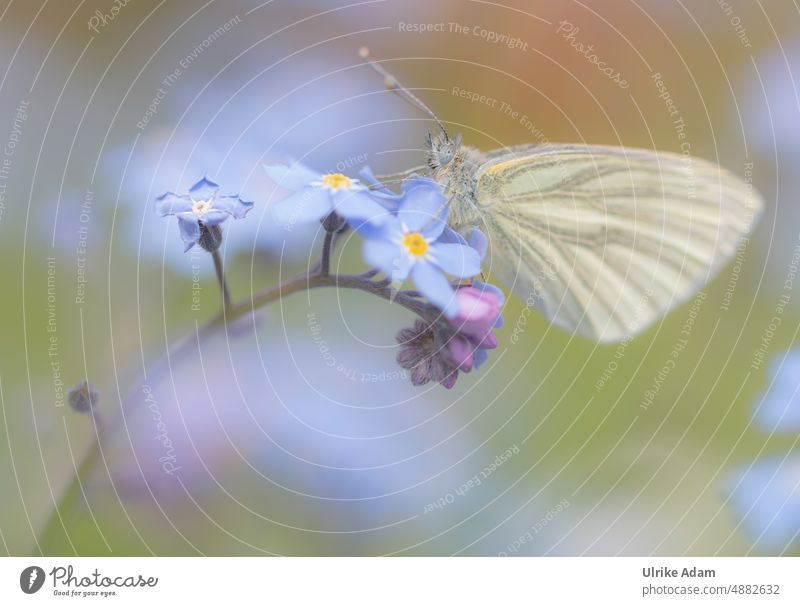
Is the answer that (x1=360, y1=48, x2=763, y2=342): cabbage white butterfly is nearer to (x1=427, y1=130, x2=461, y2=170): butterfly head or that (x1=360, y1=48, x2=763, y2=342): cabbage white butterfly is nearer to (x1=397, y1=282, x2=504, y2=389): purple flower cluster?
(x1=427, y1=130, x2=461, y2=170): butterfly head

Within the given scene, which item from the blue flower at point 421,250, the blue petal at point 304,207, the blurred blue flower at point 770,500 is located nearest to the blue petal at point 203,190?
the blue petal at point 304,207

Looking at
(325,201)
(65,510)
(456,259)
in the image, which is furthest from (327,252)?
→ (65,510)

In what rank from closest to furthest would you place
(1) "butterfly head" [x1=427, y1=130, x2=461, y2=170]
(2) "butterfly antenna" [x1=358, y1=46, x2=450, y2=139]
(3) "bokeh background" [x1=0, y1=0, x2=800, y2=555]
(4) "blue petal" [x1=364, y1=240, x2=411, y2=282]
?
1. (4) "blue petal" [x1=364, y1=240, x2=411, y2=282]
2. (1) "butterfly head" [x1=427, y1=130, x2=461, y2=170]
3. (3) "bokeh background" [x1=0, y1=0, x2=800, y2=555]
4. (2) "butterfly antenna" [x1=358, y1=46, x2=450, y2=139]

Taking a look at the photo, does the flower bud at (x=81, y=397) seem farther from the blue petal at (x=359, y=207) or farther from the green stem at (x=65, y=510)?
the blue petal at (x=359, y=207)

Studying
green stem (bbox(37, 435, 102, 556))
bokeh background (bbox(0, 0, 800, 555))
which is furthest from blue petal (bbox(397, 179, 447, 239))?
green stem (bbox(37, 435, 102, 556))
